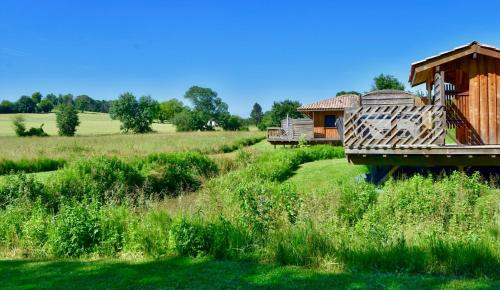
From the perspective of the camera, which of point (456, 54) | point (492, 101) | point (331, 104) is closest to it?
point (456, 54)

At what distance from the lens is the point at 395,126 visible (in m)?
11.1

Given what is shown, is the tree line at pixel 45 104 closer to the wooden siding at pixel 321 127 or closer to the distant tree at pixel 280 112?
the distant tree at pixel 280 112

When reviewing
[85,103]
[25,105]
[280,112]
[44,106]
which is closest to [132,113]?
[280,112]

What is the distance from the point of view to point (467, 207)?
786 centimetres

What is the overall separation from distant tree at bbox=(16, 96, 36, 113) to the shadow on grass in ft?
336


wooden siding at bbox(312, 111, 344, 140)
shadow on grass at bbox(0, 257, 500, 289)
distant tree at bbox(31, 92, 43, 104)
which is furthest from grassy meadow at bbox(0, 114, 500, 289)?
distant tree at bbox(31, 92, 43, 104)

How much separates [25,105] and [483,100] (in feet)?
338

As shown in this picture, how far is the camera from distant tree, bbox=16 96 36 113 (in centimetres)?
9538

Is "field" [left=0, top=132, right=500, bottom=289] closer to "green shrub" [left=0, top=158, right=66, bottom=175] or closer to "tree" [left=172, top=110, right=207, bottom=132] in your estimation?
"green shrub" [left=0, top=158, right=66, bottom=175]

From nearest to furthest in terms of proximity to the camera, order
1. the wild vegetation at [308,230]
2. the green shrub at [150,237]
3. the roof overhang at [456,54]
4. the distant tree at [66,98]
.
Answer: the wild vegetation at [308,230]
the green shrub at [150,237]
the roof overhang at [456,54]
the distant tree at [66,98]

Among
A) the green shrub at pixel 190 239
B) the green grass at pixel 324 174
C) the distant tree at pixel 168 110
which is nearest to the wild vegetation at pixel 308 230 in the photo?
the green shrub at pixel 190 239

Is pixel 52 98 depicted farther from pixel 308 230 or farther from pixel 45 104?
pixel 308 230

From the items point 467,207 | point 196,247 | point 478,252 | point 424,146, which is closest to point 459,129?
point 424,146

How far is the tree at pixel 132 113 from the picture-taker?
78562 mm
